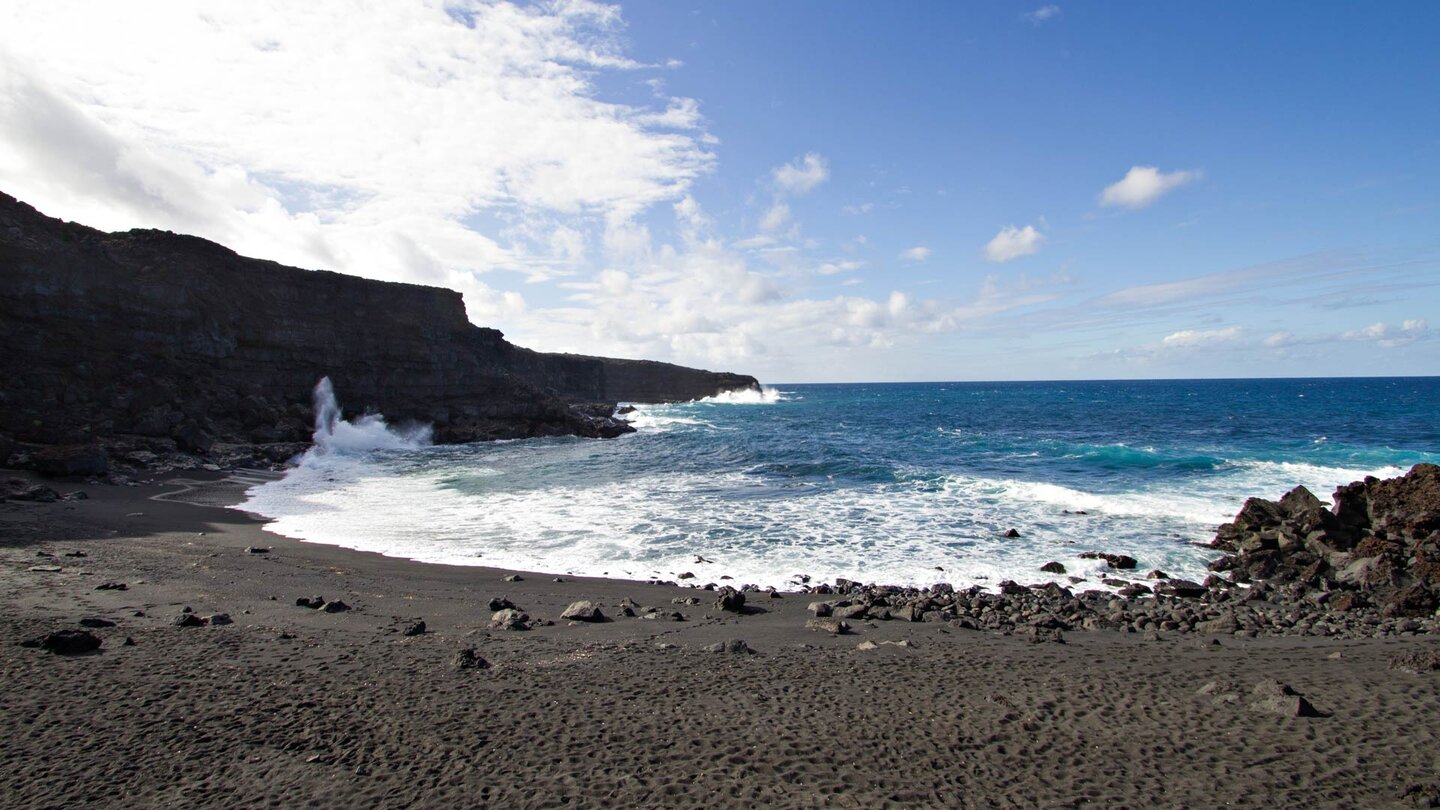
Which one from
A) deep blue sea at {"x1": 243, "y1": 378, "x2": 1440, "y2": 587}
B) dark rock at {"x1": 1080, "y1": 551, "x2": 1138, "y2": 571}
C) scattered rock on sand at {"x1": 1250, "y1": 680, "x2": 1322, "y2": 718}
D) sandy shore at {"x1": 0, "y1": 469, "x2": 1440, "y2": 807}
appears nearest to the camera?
sandy shore at {"x1": 0, "y1": 469, "x2": 1440, "y2": 807}

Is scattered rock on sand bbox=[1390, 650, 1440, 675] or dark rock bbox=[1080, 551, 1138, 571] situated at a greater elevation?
scattered rock on sand bbox=[1390, 650, 1440, 675]

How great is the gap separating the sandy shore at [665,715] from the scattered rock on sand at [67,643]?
130 millimetres

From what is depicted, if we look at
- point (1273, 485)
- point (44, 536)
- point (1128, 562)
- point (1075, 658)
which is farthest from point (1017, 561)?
point (44, 536)

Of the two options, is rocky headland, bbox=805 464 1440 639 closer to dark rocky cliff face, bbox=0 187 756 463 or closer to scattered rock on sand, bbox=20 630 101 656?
scattered rock on sand, bbox=20 630 101 656

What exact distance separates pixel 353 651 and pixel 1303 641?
14.8 m

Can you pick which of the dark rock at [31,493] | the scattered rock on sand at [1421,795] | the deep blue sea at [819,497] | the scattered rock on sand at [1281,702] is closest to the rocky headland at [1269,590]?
the deep blue sea at [819,497]

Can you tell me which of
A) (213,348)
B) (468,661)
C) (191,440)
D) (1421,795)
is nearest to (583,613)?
(468,661)

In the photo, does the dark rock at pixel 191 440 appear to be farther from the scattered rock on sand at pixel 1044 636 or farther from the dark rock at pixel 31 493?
the scattered rock on sand at pixel 1044 636

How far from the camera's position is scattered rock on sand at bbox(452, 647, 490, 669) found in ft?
27.4

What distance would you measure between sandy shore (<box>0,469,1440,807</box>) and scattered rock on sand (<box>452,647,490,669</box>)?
214mm

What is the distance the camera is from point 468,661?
8.41 metres

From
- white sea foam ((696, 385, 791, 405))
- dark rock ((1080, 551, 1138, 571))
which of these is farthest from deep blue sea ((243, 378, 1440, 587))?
white sea foam ((696, 385, 791, 405))

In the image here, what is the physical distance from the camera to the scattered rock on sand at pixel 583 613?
36.5 ft

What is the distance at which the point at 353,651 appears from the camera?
877 cm
